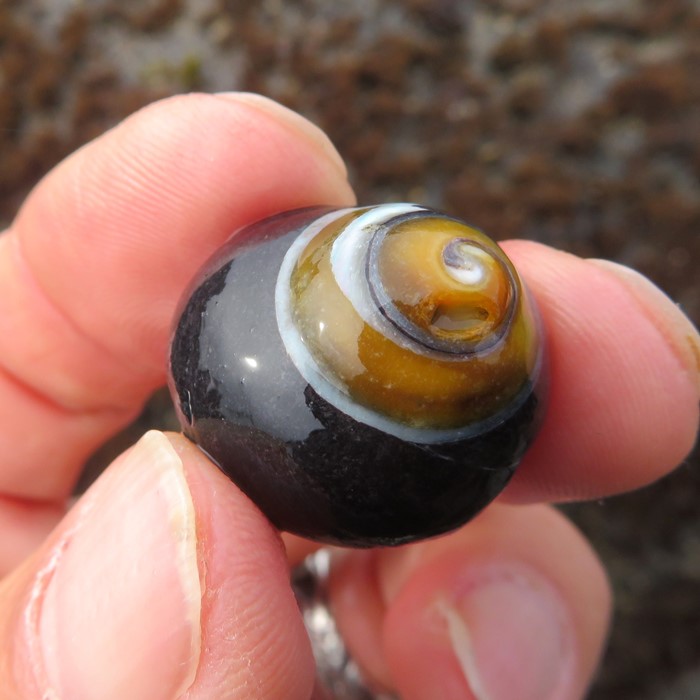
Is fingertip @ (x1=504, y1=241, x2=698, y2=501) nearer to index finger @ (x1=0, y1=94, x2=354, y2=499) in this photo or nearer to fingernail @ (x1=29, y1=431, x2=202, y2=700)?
index finger @ (x1=0, y1=94, x2=354, y2=499)

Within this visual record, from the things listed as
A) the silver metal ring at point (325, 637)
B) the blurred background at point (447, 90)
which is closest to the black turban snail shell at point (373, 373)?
the silver metal ring at point (325, 637)

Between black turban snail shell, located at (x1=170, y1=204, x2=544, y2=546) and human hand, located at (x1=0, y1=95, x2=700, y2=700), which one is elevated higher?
black turban snail shell, located at (x1=170, y1=204, x2=544, y2=546)

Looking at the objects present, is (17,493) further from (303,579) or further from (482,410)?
(482,410)

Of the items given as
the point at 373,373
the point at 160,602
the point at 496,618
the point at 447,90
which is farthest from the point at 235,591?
the point at 447,90

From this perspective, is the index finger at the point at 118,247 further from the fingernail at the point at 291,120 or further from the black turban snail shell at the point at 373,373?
the black turban snail shell at the point at 373,373

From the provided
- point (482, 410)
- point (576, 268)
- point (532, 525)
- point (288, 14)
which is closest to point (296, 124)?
point (576, 268)

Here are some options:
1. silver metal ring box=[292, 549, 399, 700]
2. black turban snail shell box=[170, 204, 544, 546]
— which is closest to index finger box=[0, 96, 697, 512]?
black turban snail shell box=[170, 204, 544, 546]

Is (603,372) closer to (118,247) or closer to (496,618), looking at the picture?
(496,618)
